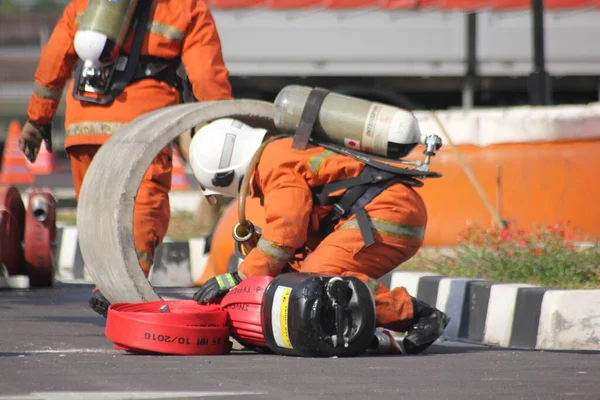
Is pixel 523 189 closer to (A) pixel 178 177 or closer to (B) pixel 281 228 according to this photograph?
(B) pixel 281 228

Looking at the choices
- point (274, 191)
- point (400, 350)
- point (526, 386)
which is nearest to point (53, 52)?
point (274, 191)

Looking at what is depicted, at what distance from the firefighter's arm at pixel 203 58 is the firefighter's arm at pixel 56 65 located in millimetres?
623

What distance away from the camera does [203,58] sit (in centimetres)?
643

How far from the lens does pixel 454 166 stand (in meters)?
8.61

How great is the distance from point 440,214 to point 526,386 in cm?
414

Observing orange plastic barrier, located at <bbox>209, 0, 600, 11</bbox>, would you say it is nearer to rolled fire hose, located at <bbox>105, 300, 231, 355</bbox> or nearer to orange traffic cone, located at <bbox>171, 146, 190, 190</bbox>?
orange traffic cone, located at <bbox>171, 146, 190, 190</bbox>

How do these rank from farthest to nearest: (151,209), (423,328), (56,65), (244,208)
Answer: (56,65)
(151,209)
(244,208)
(423,328)

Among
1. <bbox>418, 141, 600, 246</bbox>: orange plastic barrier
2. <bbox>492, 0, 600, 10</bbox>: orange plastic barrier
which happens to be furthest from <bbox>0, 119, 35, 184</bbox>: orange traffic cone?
<bbox>418, 141, 600, 246</bbox>: orange plastic barrier

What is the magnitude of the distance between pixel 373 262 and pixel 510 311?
780 millimetres

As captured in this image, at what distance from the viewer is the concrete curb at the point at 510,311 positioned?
5.83m

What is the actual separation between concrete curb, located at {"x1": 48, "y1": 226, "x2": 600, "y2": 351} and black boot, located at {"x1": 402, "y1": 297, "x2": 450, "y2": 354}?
53 centimetres

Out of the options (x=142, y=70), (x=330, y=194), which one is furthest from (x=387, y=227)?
(x=142, y=70)

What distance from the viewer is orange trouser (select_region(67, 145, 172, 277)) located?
6320 mm

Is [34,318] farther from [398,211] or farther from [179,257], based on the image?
[179,257]
